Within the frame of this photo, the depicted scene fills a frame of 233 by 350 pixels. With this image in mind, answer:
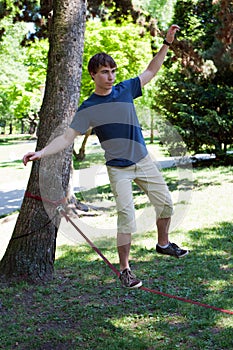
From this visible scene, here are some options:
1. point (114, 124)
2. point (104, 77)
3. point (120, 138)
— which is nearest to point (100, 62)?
point (104, 77)

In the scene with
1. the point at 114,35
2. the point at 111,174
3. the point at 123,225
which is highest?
the point at 114,35

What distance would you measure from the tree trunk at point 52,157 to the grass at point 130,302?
1.24ft

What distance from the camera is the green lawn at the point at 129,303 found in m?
4.18

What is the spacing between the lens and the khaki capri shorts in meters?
3.77

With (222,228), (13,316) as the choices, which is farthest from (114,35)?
(13,316)

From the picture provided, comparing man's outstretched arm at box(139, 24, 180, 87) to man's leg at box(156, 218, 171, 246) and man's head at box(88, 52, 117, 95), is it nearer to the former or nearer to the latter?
man's head at box(88, 52, 117, 95)

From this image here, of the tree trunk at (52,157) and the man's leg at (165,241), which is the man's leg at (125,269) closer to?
the man's leg at (165,241)

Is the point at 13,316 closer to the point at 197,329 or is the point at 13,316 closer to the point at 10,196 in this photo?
the point at 197,329

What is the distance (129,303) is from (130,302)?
0.03m

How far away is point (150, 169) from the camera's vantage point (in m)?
3.89

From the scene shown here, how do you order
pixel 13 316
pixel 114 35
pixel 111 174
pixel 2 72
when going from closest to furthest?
pixel 111 174, pixel 13 316, pixel 114 35, pixel 2 72

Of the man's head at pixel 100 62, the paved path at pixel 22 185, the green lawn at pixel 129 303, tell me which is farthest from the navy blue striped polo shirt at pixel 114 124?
the paved path at pixel 22 185

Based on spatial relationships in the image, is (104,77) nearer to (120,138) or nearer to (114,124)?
(114,124)

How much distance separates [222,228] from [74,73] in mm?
3914
